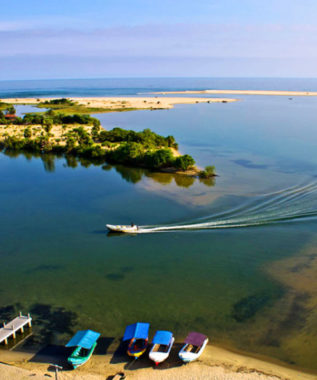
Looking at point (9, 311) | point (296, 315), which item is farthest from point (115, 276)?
→ point (296, 315)

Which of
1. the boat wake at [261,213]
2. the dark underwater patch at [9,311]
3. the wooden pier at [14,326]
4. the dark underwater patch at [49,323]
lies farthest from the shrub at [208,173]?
the wooden pier at [14,326]

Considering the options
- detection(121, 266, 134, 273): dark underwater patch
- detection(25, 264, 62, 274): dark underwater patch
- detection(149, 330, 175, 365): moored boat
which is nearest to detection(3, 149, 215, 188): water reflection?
detection(121, 266, 134, 273): dark underwater patch

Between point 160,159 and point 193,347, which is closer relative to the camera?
point 193,347

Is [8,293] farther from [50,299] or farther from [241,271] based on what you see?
[241,271]

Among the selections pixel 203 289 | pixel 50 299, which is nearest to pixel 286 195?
pixel 203 289

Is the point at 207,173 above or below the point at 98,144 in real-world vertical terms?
below

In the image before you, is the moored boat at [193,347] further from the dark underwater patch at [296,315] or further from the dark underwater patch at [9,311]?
the dark underwater patch at [9,311]

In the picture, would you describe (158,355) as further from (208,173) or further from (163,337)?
(208,173)

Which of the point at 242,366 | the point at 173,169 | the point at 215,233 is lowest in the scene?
the point at 242,366
